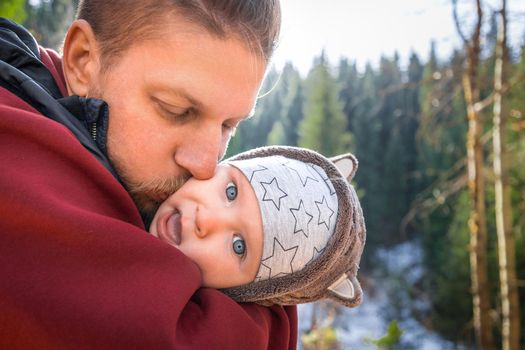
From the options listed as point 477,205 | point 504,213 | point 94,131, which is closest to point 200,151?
point 94,131

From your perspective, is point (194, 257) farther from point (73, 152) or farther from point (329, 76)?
point (329, 76)

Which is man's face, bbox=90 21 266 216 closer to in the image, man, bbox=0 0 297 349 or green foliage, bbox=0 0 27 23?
man, bbox=0 0 297 349

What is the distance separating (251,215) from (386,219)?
1214 inches

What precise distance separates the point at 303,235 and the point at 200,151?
396mm

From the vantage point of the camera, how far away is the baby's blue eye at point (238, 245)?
4.29 ft

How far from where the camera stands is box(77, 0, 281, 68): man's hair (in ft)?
3.89

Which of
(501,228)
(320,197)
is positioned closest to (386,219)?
(501,228)

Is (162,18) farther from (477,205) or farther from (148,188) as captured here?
(477,205)

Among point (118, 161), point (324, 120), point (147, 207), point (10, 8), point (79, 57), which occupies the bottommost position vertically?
point (147, 207)

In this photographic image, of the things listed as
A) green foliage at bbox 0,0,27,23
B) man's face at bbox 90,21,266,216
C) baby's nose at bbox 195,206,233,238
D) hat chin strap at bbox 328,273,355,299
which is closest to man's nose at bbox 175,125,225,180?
man's face at bbox 90,21,266,216

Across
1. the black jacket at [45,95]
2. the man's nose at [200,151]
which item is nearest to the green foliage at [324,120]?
the man's nose at [200,151]

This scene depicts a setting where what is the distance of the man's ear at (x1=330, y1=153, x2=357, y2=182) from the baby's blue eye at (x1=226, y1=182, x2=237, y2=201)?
0.52 metres

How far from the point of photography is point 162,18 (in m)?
1.18

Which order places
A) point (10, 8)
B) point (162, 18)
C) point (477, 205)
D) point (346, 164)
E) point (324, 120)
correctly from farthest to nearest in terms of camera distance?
point (324, 120) → point (477, 205) → point (10, 8) → point (346, 164) → point (162, 18)
